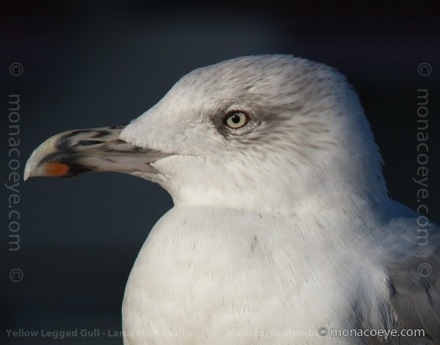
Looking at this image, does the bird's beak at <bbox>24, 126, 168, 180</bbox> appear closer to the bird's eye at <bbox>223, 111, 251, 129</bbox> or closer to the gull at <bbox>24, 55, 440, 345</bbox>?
the gull at <bbox>24, 55, 440, 345</bbox>

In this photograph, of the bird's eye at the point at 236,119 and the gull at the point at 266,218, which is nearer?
the gull at the point at 266,218

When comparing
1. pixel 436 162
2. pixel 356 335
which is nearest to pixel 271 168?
pixel 356 335

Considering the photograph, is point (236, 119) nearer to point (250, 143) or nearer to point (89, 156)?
point (250, 143)

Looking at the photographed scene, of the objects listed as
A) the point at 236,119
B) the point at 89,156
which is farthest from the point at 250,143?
the point at 89,156

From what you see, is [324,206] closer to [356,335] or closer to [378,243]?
[378,243]

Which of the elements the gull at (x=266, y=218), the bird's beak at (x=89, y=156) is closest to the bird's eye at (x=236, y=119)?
the gull at (x=266, y=218)

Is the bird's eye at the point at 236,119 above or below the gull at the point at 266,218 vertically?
above

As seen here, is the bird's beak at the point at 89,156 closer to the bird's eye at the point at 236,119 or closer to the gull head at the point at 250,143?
the gull head at the point at 250,143

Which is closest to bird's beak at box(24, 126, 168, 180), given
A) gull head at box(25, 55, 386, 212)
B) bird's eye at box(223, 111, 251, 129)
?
gull head at box(25, 55, 386, 212)
